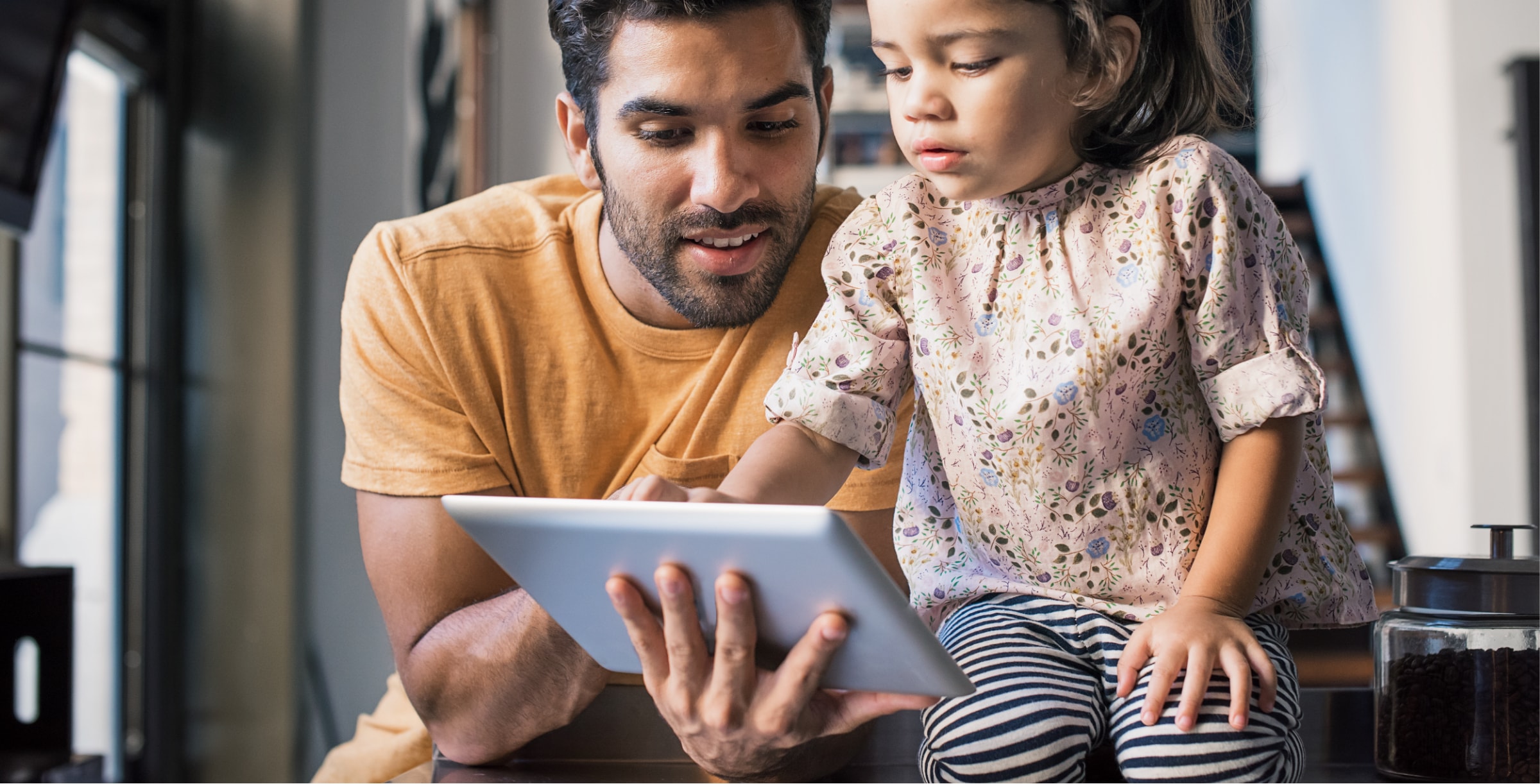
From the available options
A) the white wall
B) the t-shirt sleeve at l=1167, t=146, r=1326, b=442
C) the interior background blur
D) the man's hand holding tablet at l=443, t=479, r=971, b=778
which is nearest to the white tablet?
the man's hand holding tablet at l=443, t=479, r=971, b=778

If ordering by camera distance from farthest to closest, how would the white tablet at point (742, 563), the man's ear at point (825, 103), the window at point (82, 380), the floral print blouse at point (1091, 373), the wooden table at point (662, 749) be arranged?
1. the window at point (82, 380)
2. the man's ear at point (825, 103)
3. the wooden table at point (662, 749)
4. the floral print blouse at point (1091, 373)
5. the white tablet at point (742, 563)

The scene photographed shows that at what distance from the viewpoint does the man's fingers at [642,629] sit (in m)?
0.68

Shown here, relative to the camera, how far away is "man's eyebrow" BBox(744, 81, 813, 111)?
3.20 ft

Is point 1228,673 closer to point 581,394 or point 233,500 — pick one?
point 581,394

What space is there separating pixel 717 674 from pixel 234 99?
2.10m

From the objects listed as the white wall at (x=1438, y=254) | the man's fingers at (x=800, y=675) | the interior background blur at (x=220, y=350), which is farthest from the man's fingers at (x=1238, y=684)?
Answer: the white wall at (x=1438, y=254)

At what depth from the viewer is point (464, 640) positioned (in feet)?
3.52

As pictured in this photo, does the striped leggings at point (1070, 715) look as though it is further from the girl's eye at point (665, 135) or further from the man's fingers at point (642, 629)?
the girl's eye at point (665, 135)

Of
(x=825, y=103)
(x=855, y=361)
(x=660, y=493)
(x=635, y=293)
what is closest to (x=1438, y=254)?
(x=825, y=103)

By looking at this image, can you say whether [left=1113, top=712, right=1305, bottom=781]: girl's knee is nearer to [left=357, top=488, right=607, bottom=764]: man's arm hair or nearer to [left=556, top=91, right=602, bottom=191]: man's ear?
[left=357, top=488, right=607, bottom=764]: man's arm hair

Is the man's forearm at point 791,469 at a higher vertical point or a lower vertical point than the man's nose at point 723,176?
lower

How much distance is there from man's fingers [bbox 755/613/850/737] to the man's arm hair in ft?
0.90

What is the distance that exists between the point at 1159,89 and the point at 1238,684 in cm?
40

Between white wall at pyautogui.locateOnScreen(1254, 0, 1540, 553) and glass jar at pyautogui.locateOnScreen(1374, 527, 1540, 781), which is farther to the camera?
white wall at pyautogui.locateOnScreen(1254, 0, 1540, 553)
